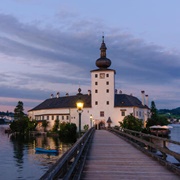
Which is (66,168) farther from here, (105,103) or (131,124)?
(105,103)

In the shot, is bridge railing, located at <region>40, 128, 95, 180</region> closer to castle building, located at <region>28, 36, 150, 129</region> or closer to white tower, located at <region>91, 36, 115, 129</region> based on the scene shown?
castle building, located at <region>28, 36, 150, 129</region>

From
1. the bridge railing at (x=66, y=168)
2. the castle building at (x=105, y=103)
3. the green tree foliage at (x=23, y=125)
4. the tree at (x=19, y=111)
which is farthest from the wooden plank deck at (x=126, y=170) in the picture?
the tree at (x=19, y=111)

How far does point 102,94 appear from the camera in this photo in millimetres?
91438

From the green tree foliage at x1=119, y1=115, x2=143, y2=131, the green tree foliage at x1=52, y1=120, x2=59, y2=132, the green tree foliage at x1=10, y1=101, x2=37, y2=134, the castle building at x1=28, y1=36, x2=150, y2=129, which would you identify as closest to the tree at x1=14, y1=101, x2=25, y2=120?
the green tree foliage at x1=10, y1=101, x2=37, y2=134

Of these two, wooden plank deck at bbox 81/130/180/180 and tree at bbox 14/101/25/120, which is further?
tree at bbox 14/101/25/120

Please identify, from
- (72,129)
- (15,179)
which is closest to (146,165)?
(15,179)

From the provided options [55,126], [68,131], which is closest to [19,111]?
[55,126]

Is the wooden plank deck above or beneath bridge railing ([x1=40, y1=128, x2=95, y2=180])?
beneath

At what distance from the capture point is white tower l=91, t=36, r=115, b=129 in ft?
299

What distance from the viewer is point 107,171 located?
12.3 meters

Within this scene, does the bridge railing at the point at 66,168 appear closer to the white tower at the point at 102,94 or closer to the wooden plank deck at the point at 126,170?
the wooden plank deck at the point at 126,170

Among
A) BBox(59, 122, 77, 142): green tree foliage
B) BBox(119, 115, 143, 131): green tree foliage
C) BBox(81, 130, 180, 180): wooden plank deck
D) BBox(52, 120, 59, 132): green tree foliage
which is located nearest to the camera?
BBox(81, 130, 180, 180): wooden plank deck

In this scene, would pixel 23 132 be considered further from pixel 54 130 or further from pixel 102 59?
pixel 102 59

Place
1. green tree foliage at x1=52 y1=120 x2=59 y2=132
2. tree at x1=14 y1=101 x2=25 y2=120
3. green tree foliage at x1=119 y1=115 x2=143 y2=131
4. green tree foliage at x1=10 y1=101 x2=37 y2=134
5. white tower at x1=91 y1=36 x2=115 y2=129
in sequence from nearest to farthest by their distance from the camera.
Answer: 1. green tree foliage at x1=119 y1=115 x2=143 y2=131
2. white tower at x1=91 y1=36 x2=115 y2=129
3. green tree foliage at x1=52 y1=120 x2=59 y2=132
4. green tree foliage at x1=10 y1=101 x2=37 y2=134
5. tree at x1=14 y1=101 x2=25 y2=120
